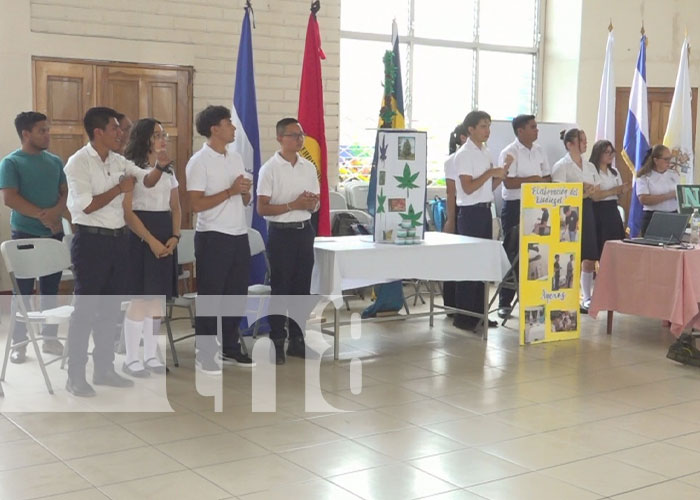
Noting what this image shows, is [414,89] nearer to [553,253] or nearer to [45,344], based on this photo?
[553,253]

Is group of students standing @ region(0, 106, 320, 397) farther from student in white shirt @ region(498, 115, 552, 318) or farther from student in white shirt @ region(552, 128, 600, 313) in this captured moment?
student in white shirt @ region(552, 128, 600, 313)

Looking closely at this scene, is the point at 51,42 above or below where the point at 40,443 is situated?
above

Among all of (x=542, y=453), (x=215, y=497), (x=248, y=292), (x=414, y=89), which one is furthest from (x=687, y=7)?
(x=215, y=497)

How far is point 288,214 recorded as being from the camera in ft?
19.3

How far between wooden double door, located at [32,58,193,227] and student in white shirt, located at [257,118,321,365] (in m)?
2.62

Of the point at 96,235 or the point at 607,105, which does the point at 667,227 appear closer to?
the point at 607,105

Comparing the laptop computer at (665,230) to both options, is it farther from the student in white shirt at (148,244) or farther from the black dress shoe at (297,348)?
the student in white shirt at (148,244)

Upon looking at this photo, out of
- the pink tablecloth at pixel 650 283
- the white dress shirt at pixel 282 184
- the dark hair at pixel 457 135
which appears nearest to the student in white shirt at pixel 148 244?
the white dress shirt at pixel 282 184

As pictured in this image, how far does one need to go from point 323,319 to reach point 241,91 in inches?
79.5

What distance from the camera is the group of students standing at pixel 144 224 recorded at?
16.6 ft

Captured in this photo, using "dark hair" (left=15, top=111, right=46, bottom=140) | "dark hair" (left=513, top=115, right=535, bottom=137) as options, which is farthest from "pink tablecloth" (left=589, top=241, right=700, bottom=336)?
"dark hair" (left=15, top=111, right=46, bottom=140)

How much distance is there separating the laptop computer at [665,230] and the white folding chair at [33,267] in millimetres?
4209

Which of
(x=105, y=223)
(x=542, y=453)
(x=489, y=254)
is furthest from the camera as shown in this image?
(x=489, y=254)

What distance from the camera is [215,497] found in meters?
3.64
